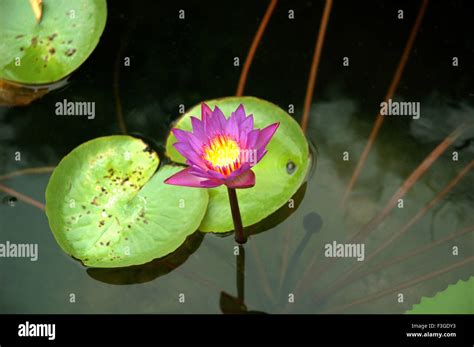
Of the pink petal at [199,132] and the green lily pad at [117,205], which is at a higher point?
the pink petal at [199,132]

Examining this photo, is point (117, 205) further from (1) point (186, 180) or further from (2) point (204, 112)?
(2) point (204, 112)

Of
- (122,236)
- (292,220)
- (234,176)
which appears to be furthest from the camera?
(292,220)

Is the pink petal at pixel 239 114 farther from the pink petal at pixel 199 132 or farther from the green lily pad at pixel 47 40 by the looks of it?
the green lily pad at pixel 47 40

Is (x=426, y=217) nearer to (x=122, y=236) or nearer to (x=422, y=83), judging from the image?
(x=422, y=83)

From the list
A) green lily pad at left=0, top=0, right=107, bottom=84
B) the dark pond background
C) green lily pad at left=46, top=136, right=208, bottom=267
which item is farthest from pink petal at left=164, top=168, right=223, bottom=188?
green lily pad at left=0, top=0, right=107, bottom=84

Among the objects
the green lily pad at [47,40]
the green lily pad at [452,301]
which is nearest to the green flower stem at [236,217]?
the green lily pad at [452,301]
